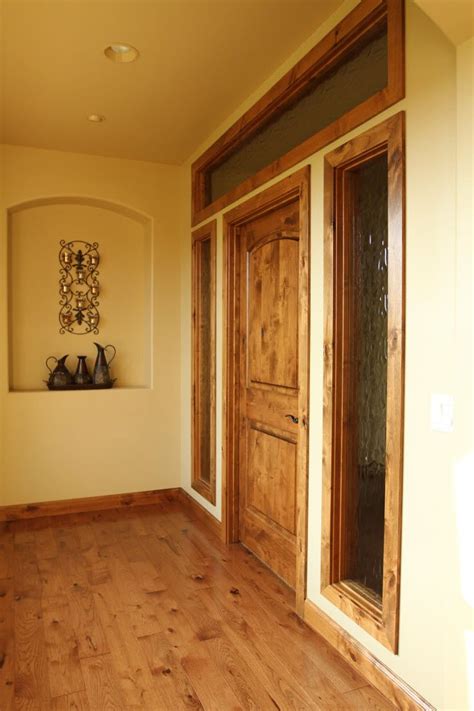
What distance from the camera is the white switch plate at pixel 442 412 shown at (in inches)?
70.9

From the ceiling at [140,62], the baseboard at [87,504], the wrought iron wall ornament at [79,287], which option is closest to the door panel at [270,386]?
the ceiling at [140,62]

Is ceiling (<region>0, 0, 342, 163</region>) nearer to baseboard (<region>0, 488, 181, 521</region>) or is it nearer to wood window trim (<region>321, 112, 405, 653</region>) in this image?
wood window trim (<region>321, 112, 405, 653</region>)

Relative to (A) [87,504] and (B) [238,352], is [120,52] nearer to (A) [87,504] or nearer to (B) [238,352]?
(B) [238,352]

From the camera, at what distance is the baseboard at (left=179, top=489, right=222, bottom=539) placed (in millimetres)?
3779

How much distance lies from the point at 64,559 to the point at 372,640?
205 centimetres

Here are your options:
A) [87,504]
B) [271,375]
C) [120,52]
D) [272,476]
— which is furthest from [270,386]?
[87,504]

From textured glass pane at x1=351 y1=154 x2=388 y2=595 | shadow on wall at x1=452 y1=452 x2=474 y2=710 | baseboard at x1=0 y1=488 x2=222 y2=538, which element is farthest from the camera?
baseboard at x1=0 y1=488 x2=222 y2=538

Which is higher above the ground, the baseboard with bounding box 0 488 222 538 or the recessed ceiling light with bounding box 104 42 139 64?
the recessed ceiling light with bounding box 104 42 139 64

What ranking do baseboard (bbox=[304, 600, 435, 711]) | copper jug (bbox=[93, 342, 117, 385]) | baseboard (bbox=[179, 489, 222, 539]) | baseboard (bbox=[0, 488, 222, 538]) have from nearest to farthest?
baseboard (bbox=[304, 600, 435, 711])
baseboard (bbox=[179, 489, 222, 539])
baseboard (bbox=[0, 488, 222, 538])
copper jug (bbox=[93, 342, 117, 385])

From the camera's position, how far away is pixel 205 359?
13.8ft

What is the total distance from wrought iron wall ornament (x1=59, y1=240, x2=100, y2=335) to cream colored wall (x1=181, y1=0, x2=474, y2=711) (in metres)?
3.07

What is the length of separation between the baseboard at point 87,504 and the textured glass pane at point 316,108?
2565 millimetres

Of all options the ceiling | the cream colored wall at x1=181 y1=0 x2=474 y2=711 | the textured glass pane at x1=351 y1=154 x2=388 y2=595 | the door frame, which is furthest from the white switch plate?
the ceiling

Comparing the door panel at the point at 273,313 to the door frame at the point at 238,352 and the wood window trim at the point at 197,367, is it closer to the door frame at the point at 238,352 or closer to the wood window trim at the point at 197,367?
the door frame at the point at 238,352
